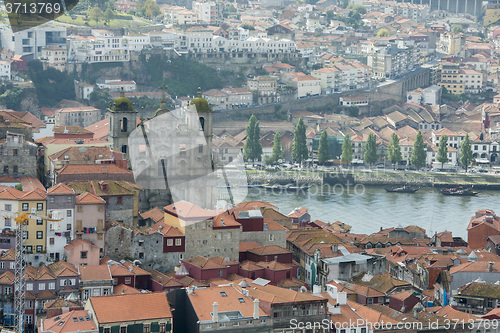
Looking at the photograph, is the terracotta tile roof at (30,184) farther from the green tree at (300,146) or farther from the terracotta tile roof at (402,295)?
the green tree at (300,146)

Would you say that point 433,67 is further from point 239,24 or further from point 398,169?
point 398,169

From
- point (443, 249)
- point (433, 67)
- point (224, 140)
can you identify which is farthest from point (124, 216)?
point (433, 67)

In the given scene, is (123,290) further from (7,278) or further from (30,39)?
(30,39)

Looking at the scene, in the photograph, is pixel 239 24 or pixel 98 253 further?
pixel 239 24

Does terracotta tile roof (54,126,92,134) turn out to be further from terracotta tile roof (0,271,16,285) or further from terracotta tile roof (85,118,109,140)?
terracotta tile roof (0,271,16,285)

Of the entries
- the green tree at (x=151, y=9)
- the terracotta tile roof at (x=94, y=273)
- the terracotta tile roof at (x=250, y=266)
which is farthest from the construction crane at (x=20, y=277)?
the green tree at (x=151, y=9)

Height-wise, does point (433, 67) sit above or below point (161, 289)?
above

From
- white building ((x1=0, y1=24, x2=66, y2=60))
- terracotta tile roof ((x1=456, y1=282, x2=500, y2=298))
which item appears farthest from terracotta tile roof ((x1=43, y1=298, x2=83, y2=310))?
white building ((x1=0, y1=24, x2=66, y2=60))
